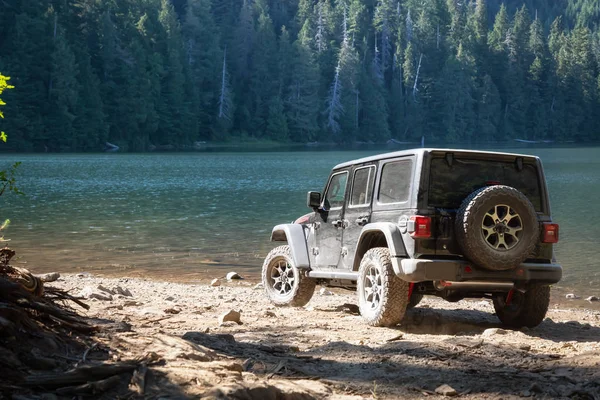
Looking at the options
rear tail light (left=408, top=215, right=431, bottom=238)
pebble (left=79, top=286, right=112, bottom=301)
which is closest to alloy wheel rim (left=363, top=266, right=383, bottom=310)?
rear tail light (left=408, top=215, right=431, bottom=238)

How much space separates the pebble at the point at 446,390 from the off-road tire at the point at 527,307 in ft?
12.2

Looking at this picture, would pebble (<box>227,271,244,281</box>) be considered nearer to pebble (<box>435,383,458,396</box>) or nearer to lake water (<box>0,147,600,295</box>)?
lake water (<box>0,147,600,295</box>)

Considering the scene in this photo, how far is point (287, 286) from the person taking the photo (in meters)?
12.0

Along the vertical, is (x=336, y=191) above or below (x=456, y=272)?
above

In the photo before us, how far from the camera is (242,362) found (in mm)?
6336

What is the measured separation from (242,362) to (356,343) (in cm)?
189

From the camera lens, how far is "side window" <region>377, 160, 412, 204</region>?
9203 millimetres

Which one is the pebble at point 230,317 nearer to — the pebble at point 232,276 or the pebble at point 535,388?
the pebble at point 535,388

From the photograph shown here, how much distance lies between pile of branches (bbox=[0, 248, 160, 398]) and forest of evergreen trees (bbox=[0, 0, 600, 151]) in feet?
279

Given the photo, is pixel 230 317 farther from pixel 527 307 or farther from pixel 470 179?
pixel 527 307

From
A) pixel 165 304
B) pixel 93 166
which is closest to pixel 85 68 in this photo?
pixel 93 166

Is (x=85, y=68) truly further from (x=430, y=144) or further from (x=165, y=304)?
(x=165, y=304)

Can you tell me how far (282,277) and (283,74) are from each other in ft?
409

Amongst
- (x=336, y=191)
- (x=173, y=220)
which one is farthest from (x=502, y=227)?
(x=173, y=220)
